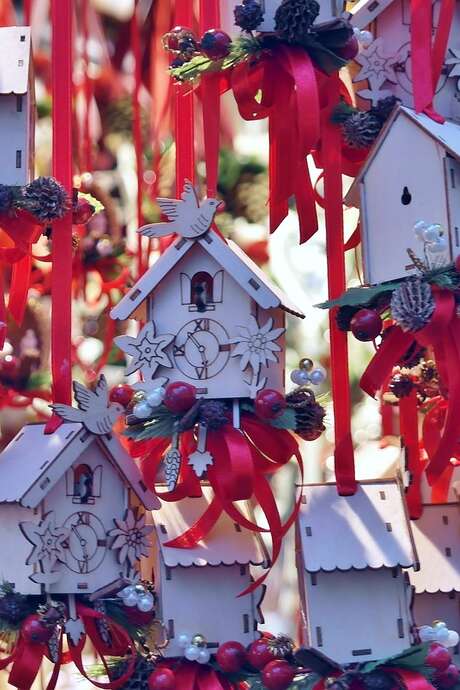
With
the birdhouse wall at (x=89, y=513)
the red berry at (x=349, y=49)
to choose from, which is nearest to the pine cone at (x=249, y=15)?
→ the red berry at (x=349, y=49)

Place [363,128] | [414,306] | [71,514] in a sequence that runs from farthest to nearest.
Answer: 1. [363,128]
2. [71,514]
3. [414,306]

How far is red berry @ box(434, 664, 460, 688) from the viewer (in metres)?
1.79

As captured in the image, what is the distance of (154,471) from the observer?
1904mm

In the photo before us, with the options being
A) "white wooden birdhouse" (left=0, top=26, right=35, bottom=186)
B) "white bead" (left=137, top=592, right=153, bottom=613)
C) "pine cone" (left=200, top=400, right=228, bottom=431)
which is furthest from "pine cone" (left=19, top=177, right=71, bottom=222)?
"white bead" (left=137, top=592, right=153, bottom=613)

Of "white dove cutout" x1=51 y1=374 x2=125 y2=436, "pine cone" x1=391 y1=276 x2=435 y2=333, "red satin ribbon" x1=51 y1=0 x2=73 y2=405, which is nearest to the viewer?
"pine cone" x1=391 y1=276 x2=435 y2=333

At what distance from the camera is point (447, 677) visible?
5.87 ft

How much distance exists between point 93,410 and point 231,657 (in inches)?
16.3

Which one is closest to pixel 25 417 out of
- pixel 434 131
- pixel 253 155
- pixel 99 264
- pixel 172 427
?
pixel 99 264

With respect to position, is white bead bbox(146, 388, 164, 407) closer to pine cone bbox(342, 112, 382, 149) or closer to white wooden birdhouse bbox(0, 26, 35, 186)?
white wooden birdhouse bbox(0, 26, 35, 186)

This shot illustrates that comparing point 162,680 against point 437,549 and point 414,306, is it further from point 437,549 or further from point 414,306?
point 414,306

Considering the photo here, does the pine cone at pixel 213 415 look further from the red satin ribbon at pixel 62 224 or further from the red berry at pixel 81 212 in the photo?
the red berry at pixel 81 212

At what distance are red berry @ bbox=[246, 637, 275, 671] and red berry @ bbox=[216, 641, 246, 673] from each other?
0.01 metres

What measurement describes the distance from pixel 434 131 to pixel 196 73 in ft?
1.23

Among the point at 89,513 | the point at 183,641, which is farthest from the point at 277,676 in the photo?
the point at 89,513
